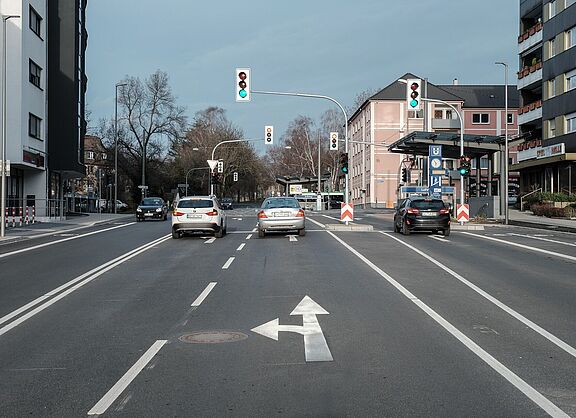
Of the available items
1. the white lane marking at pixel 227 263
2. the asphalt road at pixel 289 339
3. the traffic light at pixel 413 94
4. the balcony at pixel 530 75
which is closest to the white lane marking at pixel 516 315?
the asphalt road at pixel 289 339

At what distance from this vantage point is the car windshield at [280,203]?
24547 millimetres

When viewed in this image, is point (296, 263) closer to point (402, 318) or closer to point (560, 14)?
point (402, 318)

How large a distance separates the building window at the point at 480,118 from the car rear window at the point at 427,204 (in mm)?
69280

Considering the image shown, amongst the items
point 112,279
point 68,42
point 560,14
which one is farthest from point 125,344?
point 560,14

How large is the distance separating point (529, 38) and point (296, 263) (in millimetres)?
47823

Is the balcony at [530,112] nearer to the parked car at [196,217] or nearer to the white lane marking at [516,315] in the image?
the parked car at [196,217]

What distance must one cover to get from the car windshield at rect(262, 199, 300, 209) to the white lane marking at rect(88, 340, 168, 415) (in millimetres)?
16901

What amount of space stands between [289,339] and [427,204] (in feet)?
63.8

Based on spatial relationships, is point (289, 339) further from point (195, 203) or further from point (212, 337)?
point (195, 203)

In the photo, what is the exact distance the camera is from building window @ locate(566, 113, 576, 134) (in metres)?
47.3

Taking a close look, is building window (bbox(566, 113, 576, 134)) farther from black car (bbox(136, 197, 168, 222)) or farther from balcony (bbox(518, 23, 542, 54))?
black car (bbox(136, 197, 168, 222))

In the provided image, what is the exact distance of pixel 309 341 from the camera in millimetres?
7676

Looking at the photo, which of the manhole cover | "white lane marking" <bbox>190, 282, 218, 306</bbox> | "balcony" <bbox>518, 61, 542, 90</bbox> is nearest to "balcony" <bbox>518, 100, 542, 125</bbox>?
"balcony" <bbox>518, 61, 542, 90</bbox>

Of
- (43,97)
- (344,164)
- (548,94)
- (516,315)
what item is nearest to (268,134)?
(344,164)
